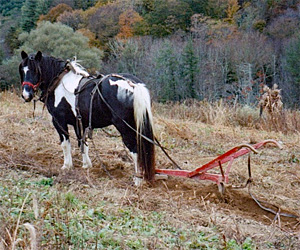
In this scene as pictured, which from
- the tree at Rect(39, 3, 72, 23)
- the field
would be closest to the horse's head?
the field

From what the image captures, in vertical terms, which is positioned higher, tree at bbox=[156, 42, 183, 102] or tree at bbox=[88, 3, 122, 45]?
tree at bbox=[88, 3, 122, 45]

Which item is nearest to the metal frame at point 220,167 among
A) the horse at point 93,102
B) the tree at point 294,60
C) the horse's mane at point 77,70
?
the horse at point 93,102

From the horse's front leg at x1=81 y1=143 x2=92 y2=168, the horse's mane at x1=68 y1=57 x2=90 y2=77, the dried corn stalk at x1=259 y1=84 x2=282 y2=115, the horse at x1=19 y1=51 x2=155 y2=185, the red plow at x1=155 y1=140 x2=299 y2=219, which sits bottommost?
the dried corn stalk at x1=259 y1=84 x2=282 y2=115

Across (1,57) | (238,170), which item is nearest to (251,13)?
(1,57)

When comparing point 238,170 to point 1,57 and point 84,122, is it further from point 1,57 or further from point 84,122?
point 1,57

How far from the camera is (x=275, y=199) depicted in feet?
16.4

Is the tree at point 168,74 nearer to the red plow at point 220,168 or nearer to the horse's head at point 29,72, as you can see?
the horse's head at point 29,72

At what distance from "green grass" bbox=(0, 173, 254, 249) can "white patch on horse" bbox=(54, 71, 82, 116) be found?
1993 mm

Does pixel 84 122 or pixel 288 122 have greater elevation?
pixel 84 122

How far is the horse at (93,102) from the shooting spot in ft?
17.0

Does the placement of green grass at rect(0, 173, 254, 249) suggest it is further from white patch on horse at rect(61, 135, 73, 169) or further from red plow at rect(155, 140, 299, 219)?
white patch on horse at rect(61, 135, 73, 169)

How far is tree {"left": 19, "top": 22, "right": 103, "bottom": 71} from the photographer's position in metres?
27.3

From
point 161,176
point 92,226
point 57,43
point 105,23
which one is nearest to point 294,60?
point 57,43

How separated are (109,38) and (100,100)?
36.1m
